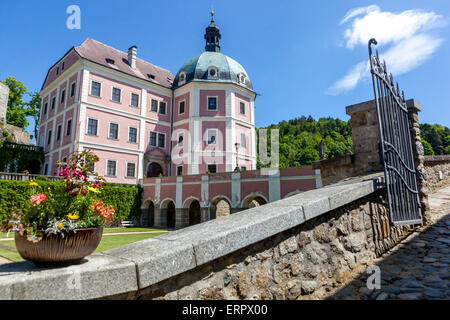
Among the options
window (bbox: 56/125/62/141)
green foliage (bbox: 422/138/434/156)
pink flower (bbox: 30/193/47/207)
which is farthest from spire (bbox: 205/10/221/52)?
green foliage (bbox: 422/138/434/156)

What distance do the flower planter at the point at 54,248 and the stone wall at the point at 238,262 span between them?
67 mm

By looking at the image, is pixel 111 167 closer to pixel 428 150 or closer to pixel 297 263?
pixel 297 263

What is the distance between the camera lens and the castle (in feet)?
81.4

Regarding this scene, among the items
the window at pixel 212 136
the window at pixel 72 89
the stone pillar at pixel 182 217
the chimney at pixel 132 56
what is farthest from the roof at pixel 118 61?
the stone pillar at pixel 182 217

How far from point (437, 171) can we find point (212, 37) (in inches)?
1180

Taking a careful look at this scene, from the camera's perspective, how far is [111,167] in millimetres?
25219

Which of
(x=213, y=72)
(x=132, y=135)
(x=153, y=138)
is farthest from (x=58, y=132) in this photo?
(x=213, y=72)

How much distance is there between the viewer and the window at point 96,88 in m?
24.8

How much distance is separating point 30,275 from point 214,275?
1269mm

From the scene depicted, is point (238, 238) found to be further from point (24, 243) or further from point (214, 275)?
point (24, 243)

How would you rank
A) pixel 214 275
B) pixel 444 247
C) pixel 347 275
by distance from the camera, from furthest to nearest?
1. pixel 444 247
2. pixel 347 275
3. pixel 214 275

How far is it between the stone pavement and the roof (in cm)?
2760

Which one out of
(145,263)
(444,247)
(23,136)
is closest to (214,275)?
(145,263)
